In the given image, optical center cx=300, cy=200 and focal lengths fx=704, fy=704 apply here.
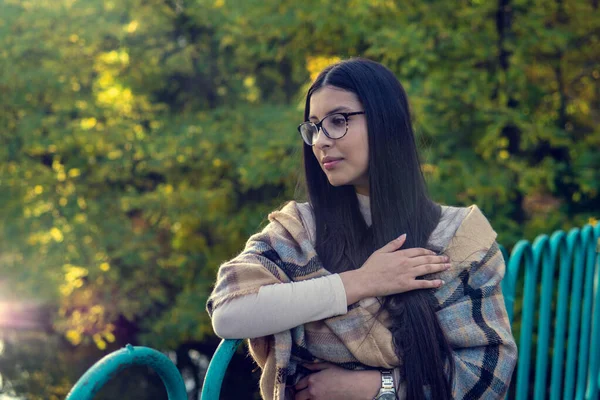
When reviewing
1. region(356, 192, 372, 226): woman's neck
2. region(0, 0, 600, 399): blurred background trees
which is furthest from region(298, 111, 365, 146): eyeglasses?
region(0, 0, 600, 399): blurred background trees

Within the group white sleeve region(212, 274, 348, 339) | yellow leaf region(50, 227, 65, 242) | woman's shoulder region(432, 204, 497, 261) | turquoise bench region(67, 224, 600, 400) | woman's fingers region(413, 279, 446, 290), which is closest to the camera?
white sleeve region(212, 274, 348, 339)

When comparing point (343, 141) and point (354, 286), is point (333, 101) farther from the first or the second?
point (354, 286)

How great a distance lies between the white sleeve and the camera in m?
1.58

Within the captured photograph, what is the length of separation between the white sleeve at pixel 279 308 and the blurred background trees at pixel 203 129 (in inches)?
133

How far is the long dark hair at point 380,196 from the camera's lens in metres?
1.81

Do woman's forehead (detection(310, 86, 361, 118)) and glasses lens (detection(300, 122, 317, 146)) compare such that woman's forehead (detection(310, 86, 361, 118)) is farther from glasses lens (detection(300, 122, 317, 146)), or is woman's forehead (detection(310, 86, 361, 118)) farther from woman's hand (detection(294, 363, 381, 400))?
woman's hand (detection(294, 363, 381, 400))

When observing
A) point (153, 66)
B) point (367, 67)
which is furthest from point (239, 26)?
point (367, 67)

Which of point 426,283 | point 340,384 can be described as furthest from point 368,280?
point 340,384

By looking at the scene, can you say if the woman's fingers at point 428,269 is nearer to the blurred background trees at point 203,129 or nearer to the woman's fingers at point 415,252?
the woman's fingers at point 415,252

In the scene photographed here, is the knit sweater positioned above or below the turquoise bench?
above

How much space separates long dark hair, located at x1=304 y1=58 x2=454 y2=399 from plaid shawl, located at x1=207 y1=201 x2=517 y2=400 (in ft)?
0.18

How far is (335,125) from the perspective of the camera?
6.04 feet

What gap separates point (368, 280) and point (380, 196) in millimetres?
281

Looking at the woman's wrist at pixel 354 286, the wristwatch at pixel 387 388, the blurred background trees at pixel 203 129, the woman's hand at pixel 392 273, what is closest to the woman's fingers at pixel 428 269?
the woman's hand at pixel 392 273
